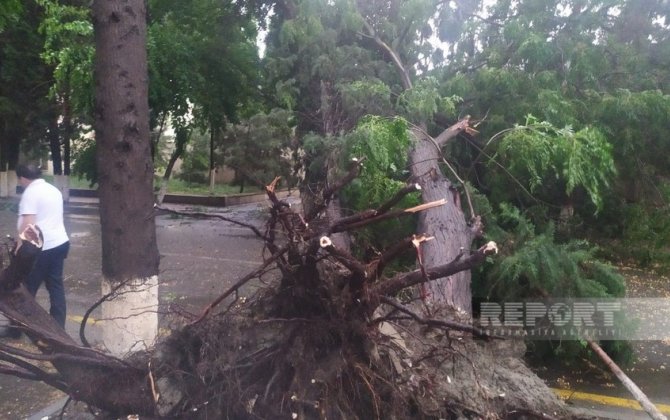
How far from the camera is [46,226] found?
4742 mm

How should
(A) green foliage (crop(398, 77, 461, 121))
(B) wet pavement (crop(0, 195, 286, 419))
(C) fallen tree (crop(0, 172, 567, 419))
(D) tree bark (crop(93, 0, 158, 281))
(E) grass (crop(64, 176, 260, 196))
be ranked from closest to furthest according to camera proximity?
1. (C) fallen tree (crop(0, 172, 567, 419))
2. (D) tree bark (crop(93, 0, 158, 281))
3. (B) wet pavement (crop(0, 195, 286, 419))
4. (A) green foliage (crop(398, 77, 461, 121))
5. (E) grass (crop(64, 176, 260, 196))

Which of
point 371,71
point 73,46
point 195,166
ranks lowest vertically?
point 195,166

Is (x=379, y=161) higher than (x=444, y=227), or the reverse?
(x=379, y=161)

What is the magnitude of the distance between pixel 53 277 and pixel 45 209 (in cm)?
55

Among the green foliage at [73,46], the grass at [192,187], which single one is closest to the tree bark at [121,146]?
the green foliage at [73,46]

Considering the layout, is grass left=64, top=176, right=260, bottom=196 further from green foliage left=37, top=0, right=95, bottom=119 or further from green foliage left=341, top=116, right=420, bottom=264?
green foliage left=341, top=116, right=420, bottom=264

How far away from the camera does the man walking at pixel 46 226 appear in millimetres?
4648

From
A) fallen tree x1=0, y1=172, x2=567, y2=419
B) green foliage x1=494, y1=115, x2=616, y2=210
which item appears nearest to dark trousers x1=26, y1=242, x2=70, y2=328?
fallen tree x1=0, y1=172, x2=567, y2=419

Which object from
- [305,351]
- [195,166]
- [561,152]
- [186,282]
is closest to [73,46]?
[186,282]

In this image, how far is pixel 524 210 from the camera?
6.32m

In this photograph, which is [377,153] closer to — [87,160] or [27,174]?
[27,174]

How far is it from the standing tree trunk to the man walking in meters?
1.15

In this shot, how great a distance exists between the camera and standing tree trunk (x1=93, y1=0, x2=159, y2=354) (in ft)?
12.3

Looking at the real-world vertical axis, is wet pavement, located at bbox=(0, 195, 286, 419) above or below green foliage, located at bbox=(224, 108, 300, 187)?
below
